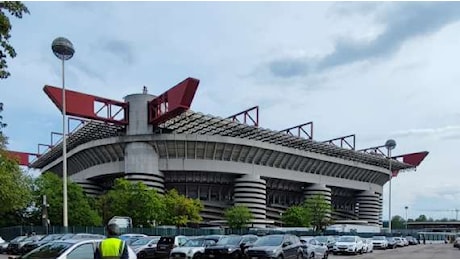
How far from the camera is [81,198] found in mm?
69438

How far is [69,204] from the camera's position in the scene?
2643 inches

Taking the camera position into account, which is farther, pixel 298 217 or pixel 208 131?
pixel 298 217

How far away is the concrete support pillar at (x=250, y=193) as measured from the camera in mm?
87938

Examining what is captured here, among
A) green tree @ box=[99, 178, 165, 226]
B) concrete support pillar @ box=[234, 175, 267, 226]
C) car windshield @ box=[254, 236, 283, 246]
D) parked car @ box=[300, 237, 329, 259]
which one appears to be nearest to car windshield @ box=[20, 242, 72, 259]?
car windshield @ box=[254, 236, 283, 246]

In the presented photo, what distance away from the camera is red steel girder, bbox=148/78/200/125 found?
223 feet

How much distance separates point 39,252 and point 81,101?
209ft

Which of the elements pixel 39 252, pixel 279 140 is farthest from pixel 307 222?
pixel 39 252

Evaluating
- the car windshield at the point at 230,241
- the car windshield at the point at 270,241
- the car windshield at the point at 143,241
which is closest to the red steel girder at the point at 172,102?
the car windshield at the point at 143,241

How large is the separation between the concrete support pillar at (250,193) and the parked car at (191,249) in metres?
58.9

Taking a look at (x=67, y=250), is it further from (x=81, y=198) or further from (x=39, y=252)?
(x=81, y=198)

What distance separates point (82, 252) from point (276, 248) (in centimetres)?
1297

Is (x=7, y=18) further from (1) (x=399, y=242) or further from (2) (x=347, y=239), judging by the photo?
(1) (x=399, y=242)

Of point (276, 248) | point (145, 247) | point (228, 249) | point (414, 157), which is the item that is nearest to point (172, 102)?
point (145, 247)

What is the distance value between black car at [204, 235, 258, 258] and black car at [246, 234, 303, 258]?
1959 mm
